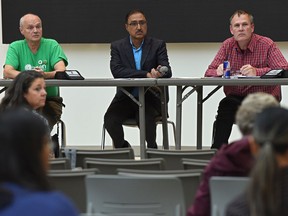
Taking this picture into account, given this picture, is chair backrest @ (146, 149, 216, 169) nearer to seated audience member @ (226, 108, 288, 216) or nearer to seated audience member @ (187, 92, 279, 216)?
seated audience member @ (187, 92, 279, 216)

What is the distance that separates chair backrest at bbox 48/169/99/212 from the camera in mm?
3832

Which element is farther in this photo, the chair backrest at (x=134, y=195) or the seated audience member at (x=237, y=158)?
the chair backrest at (x=134, y=195)

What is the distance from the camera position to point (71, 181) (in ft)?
12.7

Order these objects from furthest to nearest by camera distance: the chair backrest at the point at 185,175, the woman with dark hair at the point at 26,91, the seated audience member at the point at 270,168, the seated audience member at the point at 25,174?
the woman with dark hair at the point at 26,91, the chair backrest at the point at 185,175, the seated audience member at the point at 270,168, the seated audience member at the point at 25,174

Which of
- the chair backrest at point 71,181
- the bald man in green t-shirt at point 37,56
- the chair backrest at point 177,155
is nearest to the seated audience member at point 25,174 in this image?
the chair backrest at point 71,181

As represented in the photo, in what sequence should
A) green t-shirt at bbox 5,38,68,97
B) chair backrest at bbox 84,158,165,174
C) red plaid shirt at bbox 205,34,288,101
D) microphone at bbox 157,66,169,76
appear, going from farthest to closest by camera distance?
green t-shirt at bbox 5,38,68,97
red plaid shirt at bbox 205,34,288,101
microphone at bbox 157,66,169,76
chair backrest at bbox 84,158,165,174

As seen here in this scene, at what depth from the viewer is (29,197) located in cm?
181

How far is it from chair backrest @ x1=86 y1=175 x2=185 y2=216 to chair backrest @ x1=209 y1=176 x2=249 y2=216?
25cm

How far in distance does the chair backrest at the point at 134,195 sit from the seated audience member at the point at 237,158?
230 mm

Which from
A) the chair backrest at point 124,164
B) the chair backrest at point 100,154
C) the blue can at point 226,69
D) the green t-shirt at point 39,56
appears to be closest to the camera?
the chair backrest at point 124,164

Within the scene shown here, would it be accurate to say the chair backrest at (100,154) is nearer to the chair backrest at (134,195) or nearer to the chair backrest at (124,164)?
the chair backrest at (124,164)

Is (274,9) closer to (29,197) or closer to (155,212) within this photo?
(155,212)

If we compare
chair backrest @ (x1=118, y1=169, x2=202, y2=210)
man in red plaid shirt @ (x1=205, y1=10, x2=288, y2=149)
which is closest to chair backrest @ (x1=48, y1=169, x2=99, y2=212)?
chair backrest @ (x1=118, y1=169, x2=202, y2=210)

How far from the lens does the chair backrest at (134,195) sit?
3.36 m
